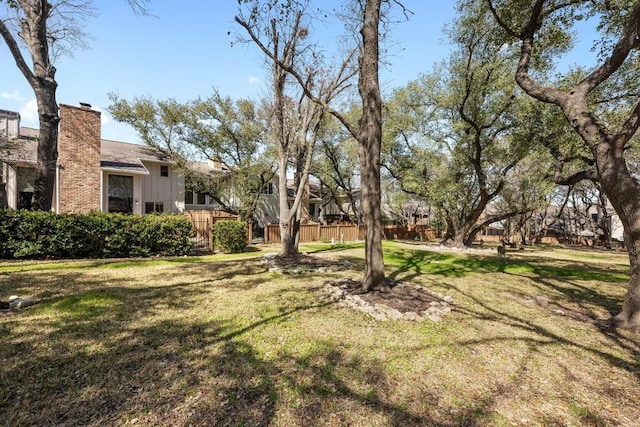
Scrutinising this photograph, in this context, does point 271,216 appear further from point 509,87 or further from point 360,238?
point 509,87

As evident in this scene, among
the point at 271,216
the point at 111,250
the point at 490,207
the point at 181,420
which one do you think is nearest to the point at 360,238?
the point at 271,216

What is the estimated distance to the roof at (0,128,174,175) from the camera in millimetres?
13580

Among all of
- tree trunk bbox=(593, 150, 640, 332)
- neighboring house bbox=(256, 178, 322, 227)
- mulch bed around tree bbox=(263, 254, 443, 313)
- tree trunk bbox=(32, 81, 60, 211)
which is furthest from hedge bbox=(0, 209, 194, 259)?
neighboring house bbox=(256, 178, 322, 227)

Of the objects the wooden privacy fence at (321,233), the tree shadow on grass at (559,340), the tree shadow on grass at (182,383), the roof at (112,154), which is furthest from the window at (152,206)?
the tree shadow on grass at (559,340)

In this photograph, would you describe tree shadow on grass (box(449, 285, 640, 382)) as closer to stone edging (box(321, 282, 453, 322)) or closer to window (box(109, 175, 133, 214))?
stone edging (box(321, 282, 453, 322))

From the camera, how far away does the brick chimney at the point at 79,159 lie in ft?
48.0

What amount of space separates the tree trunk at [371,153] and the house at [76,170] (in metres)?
14.8

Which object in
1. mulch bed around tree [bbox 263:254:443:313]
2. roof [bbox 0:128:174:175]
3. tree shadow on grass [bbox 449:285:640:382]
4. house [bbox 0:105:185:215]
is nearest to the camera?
Answer: tree shadow on grass [bbox 449:285:640:382]

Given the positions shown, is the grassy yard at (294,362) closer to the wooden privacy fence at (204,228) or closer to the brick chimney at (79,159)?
the wooden privacy fence at (204,228)

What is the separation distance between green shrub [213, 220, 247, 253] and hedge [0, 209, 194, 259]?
134 cm

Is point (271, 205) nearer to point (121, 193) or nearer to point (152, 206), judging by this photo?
point (152, 206)

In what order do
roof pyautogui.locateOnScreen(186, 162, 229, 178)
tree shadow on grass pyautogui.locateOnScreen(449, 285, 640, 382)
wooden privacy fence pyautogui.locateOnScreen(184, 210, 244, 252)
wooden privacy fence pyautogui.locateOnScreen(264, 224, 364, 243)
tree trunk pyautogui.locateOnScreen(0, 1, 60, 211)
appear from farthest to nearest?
1. roof pyautogui.locateOnScreen(186, 162, 229, 178)
2. wooden privacy fence pyautogui.locateOnScreen(264, 224, 364, 243)
3. wooden privacy fence pyautogui.locateOnScreen(184, 210, 244, 252)
4. tree trunk pyautogui.locateOnScreen(0, 1, 60, 211)
5. tree shadow on grass pyautogui.locateOnScreen(449, 285, 640, 382)

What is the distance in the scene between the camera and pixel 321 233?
71.4 feet

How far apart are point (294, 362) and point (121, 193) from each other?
18.4m
